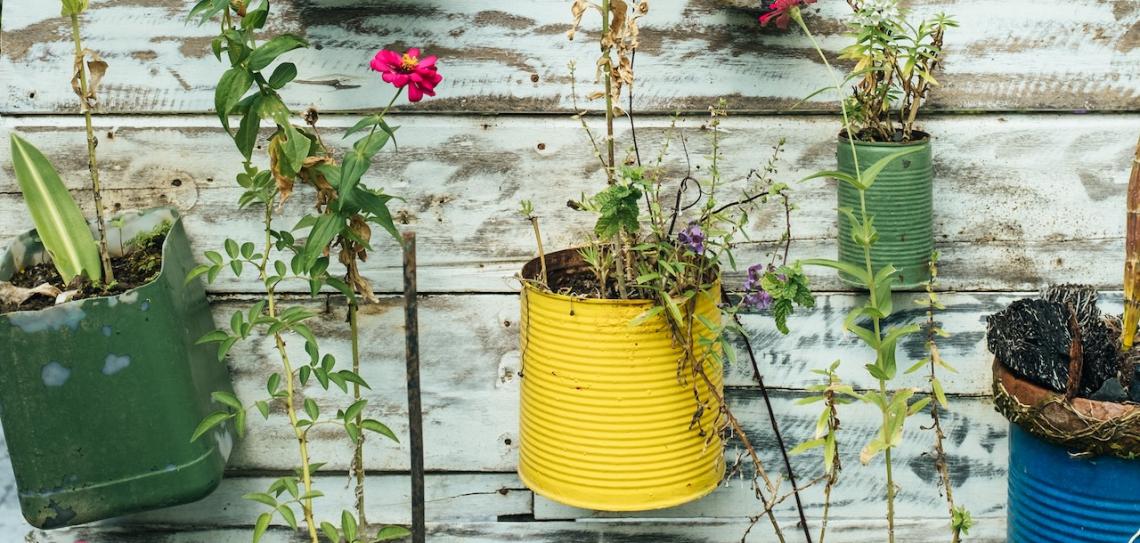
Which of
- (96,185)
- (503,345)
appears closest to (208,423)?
(96,185)

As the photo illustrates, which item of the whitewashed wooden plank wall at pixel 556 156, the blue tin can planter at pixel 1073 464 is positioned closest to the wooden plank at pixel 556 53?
the whitewashed wooden plank wall at pixel 556 156

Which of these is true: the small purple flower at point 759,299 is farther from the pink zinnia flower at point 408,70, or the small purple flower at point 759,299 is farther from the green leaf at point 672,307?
the pink zinnia flower at point 408,70

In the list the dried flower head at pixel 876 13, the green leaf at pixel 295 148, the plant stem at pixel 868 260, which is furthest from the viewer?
the dried flower head at pixel 876 13

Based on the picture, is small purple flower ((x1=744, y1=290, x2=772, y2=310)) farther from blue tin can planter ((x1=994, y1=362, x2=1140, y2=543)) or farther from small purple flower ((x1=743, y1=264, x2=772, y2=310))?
blue tin can planter ((x1=994, y1=362, x2=1140, y2=543))

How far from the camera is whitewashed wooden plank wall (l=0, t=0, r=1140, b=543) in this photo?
182cm

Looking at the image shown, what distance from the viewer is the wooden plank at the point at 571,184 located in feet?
6.08

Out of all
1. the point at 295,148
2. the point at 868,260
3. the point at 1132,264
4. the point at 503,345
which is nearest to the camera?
the point at 868,260

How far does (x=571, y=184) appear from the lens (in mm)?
1881

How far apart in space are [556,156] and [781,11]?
429 mm

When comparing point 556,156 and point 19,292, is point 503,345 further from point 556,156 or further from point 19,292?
point 19,292


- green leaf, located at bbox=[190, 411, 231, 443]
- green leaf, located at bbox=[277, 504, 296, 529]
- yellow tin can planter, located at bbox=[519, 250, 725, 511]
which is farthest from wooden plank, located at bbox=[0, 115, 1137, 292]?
green leaf, located at bbox=[277, 504, 296, 529]

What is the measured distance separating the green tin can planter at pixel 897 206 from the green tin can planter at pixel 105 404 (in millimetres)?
1004

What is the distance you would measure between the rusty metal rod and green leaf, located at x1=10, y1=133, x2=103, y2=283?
1.61ft

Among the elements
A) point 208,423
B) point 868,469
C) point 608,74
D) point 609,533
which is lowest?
point 609,533
